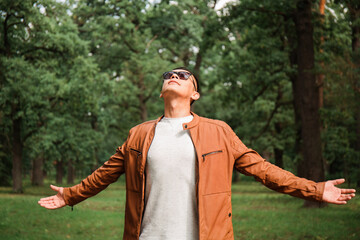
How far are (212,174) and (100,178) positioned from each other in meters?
1.02

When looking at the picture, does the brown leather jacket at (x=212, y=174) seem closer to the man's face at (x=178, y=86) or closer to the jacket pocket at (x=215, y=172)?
the jacket pocket at (x=215, y=172)

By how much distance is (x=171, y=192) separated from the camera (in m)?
3.59

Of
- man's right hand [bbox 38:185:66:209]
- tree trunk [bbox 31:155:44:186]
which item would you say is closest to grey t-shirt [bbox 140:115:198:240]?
man's right hand [bbox 38:185:66:209]

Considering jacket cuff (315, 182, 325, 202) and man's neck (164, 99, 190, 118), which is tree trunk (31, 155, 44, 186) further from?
jacket cuff (315, 182, 325, 202)

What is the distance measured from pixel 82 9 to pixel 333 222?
24.2 m

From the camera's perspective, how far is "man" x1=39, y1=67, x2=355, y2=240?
357cm

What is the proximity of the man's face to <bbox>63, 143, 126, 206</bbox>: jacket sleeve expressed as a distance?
572 mm

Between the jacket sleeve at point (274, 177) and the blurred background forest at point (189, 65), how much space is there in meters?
9.18

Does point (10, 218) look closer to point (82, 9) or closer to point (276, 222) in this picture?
point (276, 222)

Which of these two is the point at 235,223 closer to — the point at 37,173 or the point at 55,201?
the point at 55,201

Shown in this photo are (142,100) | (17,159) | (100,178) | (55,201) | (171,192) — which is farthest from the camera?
(142,100)

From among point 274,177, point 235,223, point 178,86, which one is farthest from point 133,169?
point 235,223

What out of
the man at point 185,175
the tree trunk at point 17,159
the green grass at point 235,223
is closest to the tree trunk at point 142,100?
the tree trunk at point 17,159

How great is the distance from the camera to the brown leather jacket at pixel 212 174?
141 inches
